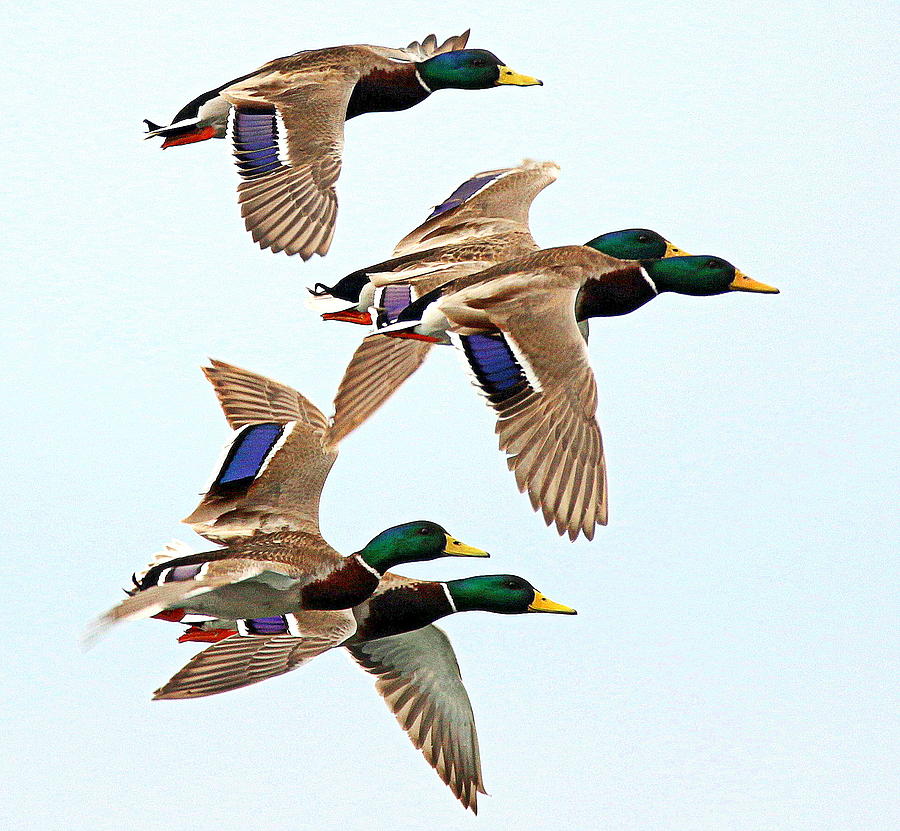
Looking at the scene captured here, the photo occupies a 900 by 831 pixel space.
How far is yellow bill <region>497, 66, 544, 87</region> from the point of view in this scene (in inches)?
584

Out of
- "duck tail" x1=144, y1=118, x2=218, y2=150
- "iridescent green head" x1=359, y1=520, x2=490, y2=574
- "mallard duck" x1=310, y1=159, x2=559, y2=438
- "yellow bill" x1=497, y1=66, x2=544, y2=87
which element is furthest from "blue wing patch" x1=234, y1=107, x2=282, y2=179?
"iridescent green head" x1=359, y1=520, x2=490, y2=574

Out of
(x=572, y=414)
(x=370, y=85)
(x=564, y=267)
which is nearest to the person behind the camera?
(x=572, y=414)

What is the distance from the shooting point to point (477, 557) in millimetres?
12148

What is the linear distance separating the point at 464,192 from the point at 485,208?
0.40m

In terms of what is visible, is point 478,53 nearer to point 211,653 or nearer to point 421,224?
point 421,224

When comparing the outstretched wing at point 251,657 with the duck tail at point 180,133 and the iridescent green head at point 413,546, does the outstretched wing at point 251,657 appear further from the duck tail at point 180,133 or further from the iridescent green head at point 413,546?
the duck tail at point 180,133

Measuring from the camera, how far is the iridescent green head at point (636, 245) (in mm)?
12992

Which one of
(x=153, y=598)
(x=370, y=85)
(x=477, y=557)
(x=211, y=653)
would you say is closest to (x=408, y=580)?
(x=477, y=557)

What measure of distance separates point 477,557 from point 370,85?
3.74 m

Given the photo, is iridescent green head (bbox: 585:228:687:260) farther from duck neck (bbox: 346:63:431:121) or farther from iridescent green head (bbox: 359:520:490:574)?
duck neck (bbox: 346:63:431:121)

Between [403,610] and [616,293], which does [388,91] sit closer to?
[616,293]

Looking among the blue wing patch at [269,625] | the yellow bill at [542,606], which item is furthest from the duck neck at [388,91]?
the blue wing patch at [269,625]

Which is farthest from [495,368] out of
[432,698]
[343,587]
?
[432,698]

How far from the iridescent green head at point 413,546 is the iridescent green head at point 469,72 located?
3.74m
